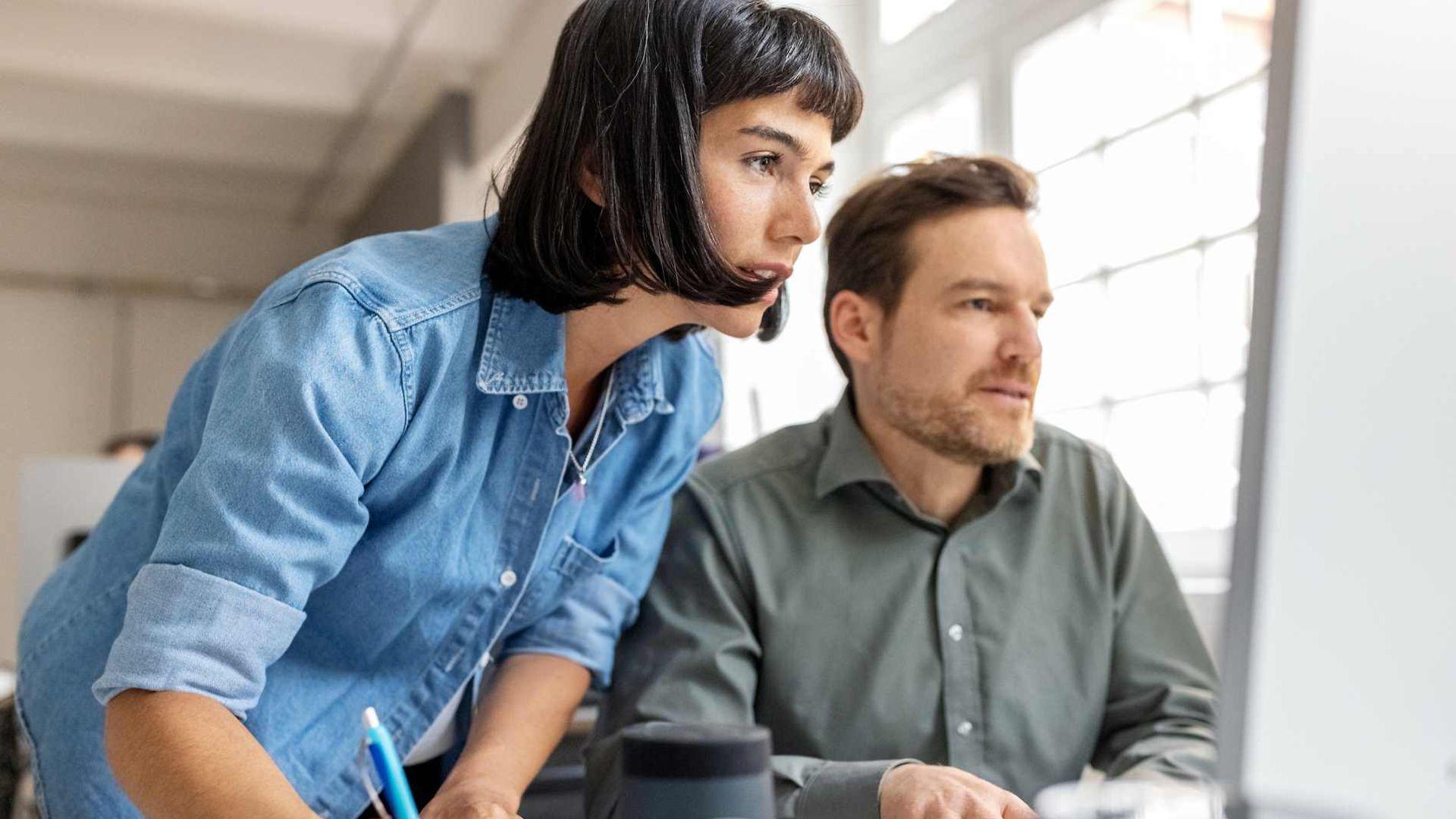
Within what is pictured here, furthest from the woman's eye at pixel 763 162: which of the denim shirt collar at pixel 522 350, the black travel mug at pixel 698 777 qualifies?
the black travel mug at pixel 698 777

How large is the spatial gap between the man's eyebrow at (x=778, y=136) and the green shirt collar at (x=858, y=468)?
1.14 feet

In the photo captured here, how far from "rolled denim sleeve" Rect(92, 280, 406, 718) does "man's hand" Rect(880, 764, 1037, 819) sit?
371mm

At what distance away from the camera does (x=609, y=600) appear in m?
0.98

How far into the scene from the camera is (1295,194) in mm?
387

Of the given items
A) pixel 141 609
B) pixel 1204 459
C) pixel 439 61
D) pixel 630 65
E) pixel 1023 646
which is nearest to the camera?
pixel 141 609

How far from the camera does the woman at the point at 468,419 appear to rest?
70 cm

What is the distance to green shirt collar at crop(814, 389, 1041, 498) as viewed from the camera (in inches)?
43.0

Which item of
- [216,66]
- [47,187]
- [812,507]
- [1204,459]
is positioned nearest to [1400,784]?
[812,507]

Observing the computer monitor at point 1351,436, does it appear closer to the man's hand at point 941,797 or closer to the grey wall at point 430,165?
the man's hand at point 941,797

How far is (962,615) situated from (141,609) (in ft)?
2.09

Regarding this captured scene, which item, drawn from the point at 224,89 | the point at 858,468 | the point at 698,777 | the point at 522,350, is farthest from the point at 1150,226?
the point at 224,89

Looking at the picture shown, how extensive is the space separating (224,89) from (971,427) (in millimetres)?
4067

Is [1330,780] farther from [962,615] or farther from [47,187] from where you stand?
[47,187]

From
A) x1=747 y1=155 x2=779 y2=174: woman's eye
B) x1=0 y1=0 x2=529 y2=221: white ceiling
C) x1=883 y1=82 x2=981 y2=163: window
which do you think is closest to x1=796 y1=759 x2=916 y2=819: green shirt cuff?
x1=747 y1=155 x2=779 y2=174: woman's eye
